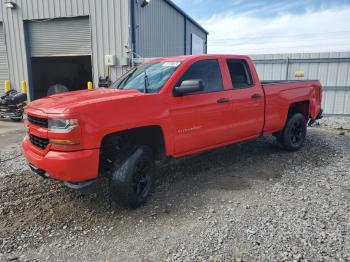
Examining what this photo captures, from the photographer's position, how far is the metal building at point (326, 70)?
1041 cm

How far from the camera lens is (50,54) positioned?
12.7 meters

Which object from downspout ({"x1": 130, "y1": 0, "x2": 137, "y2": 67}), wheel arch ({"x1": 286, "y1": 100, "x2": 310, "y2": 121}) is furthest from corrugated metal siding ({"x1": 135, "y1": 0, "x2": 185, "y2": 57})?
wheel arch ({"x1": 286, "y1": 100, "x2": 310, "y2": 121})

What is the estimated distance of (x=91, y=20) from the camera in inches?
456

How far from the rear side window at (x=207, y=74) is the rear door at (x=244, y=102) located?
264 millimetres

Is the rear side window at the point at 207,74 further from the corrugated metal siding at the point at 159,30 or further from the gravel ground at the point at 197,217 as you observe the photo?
the corrugated metal siding at the point at 159,30

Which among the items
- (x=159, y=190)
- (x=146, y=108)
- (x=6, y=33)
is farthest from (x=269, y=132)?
(x=6, y=33)

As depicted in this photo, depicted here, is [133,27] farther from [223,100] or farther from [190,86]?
[190,86]

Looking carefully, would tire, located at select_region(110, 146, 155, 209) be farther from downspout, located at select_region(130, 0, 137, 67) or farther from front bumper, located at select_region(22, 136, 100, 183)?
downspout, located at select_region(130, 0, 137, 67)

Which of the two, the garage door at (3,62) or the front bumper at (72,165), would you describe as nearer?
the front bumper at (72,165)

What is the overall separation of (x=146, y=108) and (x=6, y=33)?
39.3 feet

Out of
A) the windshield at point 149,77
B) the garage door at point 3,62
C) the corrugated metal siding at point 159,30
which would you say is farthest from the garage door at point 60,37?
the windshield at point 149,77

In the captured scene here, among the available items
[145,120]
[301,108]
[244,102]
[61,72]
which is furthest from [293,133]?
[61,72]

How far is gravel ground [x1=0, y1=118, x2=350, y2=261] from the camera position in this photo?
2.95 m

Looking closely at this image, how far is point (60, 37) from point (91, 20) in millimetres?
1736
